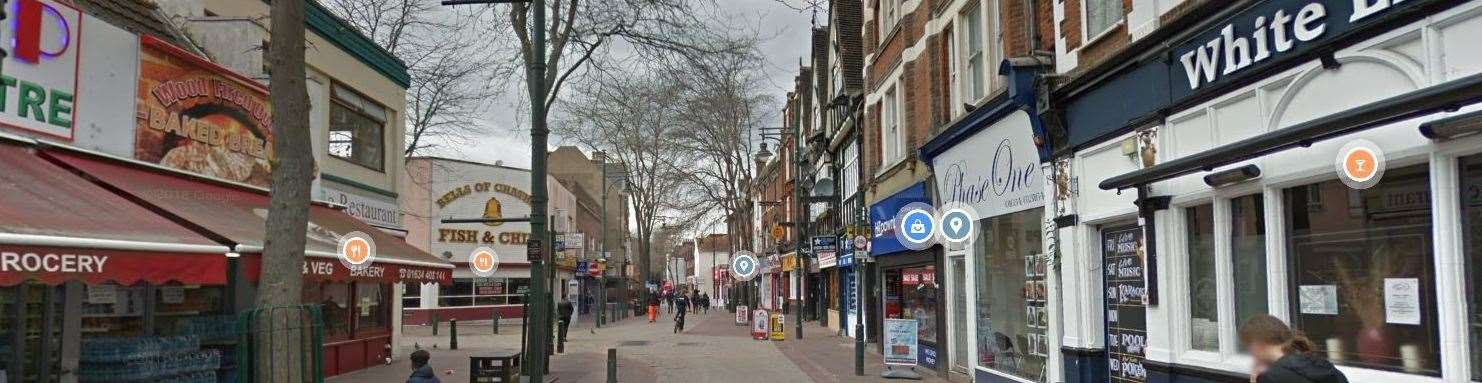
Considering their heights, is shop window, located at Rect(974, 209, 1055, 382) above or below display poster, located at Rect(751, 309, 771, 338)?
above

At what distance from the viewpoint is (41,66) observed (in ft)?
33.7

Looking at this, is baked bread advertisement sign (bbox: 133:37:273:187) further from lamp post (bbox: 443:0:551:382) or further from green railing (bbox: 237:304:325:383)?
green railing (bbox: 237:304:325:383)

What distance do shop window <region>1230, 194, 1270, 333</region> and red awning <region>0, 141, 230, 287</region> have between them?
8.92 metres

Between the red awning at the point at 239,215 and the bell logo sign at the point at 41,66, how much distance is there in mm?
404

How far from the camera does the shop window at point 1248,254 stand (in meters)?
8.53

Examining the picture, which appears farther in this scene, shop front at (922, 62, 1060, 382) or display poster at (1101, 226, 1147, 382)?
shop front at (922, 62, 1060, 382)

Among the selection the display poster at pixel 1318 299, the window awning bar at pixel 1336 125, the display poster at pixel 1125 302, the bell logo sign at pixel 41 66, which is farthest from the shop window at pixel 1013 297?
the bell logo sign at pixel 41 66

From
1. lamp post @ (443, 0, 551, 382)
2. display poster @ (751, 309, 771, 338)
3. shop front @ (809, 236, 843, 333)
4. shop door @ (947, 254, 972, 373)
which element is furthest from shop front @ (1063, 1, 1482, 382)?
shop front @ (809, 236, 843, 333)

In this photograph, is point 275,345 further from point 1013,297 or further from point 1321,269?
point 1013,297

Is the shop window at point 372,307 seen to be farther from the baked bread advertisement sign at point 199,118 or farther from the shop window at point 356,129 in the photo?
the baked bread advertisement sign at point 199,118

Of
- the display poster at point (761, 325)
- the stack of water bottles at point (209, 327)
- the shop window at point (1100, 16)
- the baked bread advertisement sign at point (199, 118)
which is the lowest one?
the display poster at point (761, 325)

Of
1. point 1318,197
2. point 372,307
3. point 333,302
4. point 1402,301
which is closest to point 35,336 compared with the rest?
point 333,302

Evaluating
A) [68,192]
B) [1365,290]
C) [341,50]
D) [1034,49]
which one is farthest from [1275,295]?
[341,50]

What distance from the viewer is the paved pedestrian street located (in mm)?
18172
